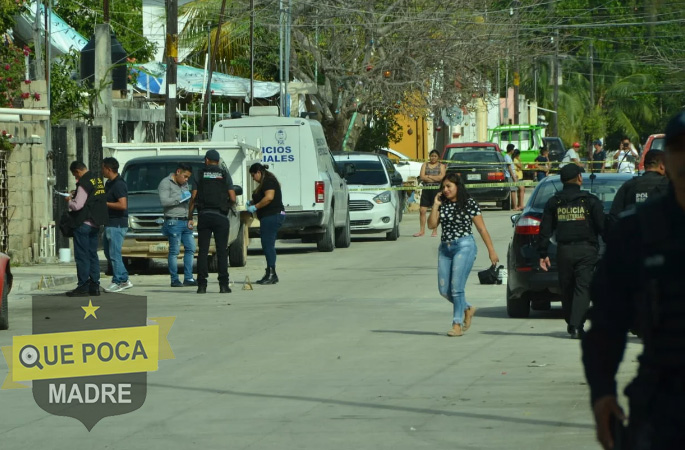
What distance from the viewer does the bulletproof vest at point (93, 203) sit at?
16781 mm

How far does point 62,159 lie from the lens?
24.1 meters

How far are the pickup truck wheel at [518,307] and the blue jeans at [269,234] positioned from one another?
4.99 m

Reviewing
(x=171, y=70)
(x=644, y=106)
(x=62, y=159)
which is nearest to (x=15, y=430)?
(x=62, y=159)

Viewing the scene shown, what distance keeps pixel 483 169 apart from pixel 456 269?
1005 inches

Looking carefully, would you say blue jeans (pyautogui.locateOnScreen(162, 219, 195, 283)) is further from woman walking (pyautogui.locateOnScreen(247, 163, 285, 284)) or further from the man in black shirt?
woman walking (pyautogui.locateOnScreen(247, 163, 285, 284))

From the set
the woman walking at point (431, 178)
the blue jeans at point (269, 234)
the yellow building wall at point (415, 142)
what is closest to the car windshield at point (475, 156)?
the woman walking at point (431, 178)

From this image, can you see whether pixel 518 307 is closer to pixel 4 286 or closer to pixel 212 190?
pixel 212 190

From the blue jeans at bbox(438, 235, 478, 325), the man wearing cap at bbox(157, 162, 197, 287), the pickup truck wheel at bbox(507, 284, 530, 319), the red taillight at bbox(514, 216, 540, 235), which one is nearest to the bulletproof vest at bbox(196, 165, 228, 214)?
the man wearing cap at bbox(157, 162, 197, 287)

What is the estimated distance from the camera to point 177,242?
18.8 m

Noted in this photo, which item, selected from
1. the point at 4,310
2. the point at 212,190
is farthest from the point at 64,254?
the point at 4,310

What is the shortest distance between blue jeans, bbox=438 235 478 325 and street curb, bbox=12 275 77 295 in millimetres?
7422

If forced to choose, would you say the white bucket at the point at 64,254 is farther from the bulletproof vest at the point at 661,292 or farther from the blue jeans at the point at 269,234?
the bulletproof vest at the point at 661,292

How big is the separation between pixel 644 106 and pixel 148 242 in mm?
65867

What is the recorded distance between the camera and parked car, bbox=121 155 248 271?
20438 millimetres
